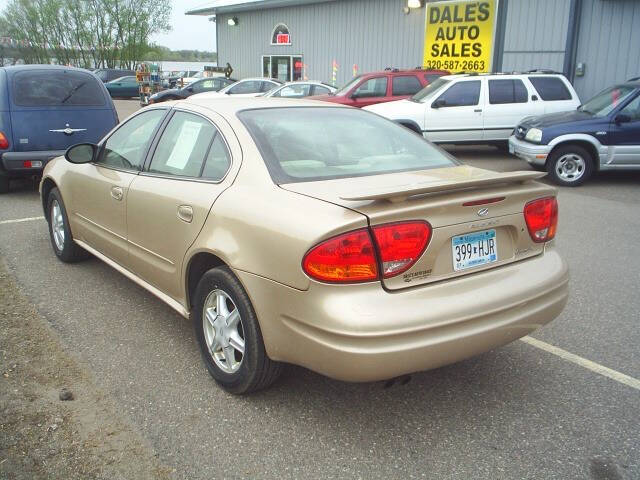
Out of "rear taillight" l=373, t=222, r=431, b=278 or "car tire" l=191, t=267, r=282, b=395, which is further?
"car tire" l=191, t=267, r=282, b=395

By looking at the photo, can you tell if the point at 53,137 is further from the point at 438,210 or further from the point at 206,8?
the point at 206,8

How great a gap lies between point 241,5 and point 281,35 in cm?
219

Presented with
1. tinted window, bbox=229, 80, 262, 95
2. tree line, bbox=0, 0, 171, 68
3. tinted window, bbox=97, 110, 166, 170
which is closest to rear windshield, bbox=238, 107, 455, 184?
tinted window, bbox=97, 110, 166, 170

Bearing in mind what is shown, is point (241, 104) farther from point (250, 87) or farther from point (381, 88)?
point (250, 87)

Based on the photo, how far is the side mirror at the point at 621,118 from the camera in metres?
9.16

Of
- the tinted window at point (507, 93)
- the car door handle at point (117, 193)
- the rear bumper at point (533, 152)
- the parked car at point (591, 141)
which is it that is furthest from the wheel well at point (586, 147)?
the car door handle at point (117, 193)

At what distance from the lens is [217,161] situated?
338 cm

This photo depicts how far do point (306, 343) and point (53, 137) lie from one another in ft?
22.3

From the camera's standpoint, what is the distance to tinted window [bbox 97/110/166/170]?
13.5 feet

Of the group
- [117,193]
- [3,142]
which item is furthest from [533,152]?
[3,142]

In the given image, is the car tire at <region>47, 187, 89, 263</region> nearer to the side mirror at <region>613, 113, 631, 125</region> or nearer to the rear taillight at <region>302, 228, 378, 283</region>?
the rear taillight at <region>302, 228, 378, 283</region>

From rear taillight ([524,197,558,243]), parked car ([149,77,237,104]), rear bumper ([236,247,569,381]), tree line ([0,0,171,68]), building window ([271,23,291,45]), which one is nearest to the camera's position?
rear bumper ([236,247,569,381])

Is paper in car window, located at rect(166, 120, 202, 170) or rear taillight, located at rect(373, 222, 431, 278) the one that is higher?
paper in car window, located at rect(166, 120, 202, 170)

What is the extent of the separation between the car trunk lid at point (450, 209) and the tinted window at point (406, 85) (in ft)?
36.4
